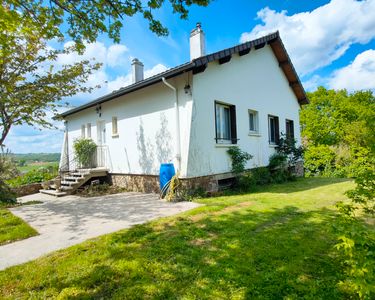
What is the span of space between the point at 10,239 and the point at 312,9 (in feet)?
48.6

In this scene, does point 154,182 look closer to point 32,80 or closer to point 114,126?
point 114,126

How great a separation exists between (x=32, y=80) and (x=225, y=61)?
6981 mm

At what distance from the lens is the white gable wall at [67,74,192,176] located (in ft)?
25.5

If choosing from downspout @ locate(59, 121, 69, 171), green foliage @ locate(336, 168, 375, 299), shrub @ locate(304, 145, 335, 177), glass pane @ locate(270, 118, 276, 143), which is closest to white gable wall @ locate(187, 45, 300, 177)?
glass pane @ locate(270, 118, 276, 143)

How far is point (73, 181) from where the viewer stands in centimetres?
1020

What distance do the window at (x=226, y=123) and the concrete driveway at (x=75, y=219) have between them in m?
3.26

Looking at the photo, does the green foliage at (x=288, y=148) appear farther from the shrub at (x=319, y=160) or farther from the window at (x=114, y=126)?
the shrub at (x=319, y=160)

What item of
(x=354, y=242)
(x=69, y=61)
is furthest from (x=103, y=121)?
(x=354, y=242)

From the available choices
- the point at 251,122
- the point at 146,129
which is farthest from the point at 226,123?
the point at 146,129

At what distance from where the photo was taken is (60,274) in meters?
2.88

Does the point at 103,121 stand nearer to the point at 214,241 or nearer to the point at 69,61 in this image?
the point at 69,61

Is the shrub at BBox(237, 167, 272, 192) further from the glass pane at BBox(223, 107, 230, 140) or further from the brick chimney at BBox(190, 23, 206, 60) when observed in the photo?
the brick chimney at BBox(190, 23, 206, 60)

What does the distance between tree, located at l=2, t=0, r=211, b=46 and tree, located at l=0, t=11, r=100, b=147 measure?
8.48 feet

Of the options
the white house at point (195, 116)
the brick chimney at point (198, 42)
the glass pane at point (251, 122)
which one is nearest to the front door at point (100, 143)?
the white house at point (195, 116)
